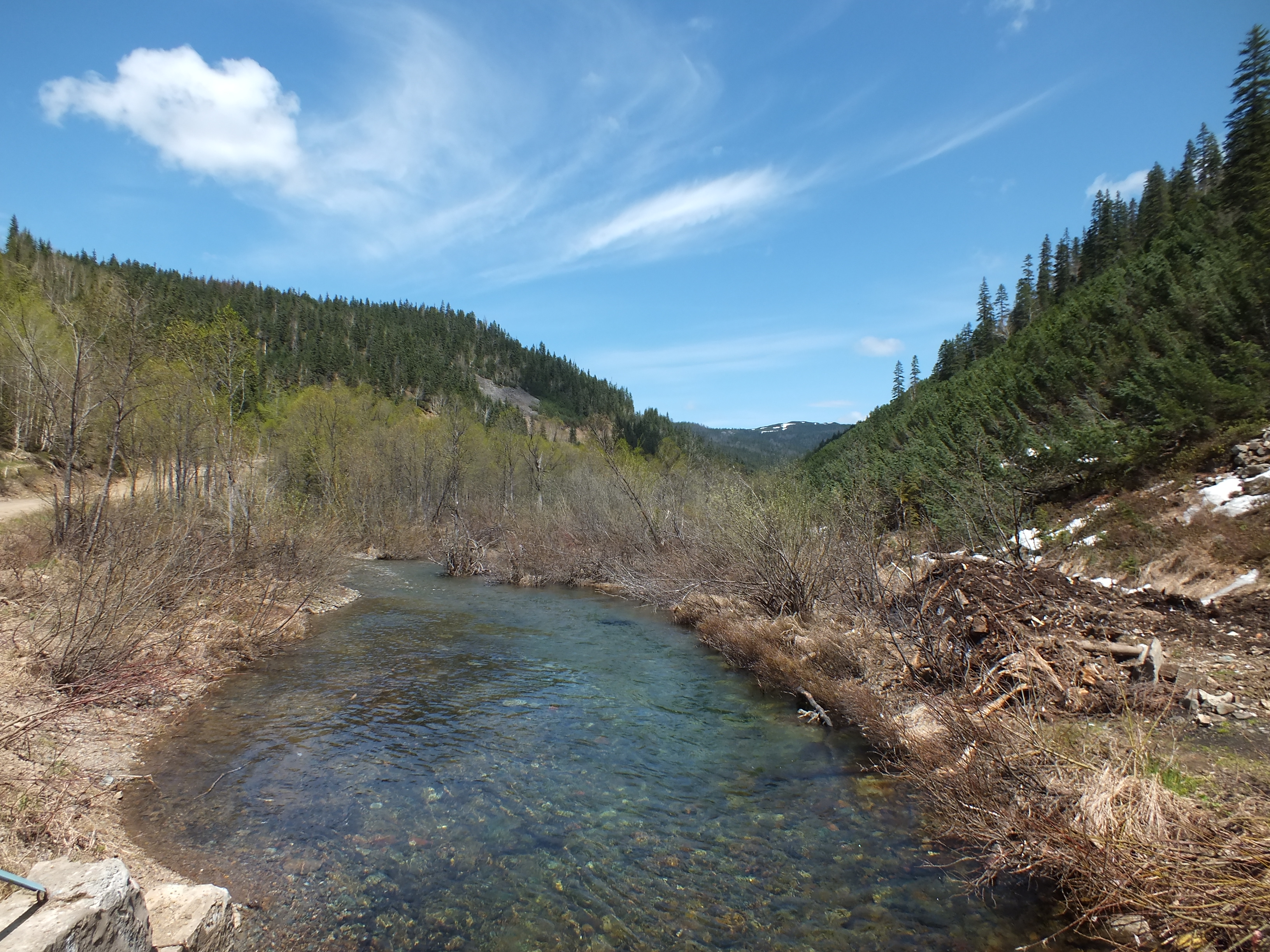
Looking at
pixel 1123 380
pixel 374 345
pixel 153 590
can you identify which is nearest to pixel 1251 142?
pixel 1123 380

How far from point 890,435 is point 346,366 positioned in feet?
283

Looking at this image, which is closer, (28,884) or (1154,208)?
(28,884)

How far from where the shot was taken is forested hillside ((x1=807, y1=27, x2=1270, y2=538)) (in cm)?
1731

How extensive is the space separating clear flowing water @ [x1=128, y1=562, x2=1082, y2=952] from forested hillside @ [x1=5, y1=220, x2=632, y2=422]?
68.9m

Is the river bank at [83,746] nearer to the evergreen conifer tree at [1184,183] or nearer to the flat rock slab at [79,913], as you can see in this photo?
the flat rock slab at [79,913]

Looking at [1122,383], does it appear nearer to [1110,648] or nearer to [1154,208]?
[1110,648]

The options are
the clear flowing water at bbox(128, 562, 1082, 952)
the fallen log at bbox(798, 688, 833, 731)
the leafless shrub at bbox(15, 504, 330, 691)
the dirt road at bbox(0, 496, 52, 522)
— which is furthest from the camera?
the dirt road at bbox(0, 496, 52, 522)

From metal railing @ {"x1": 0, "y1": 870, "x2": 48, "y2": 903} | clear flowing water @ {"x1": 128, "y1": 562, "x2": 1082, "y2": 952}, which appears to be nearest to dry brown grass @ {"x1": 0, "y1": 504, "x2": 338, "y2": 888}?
clear flowing water @ {"x1": 128, "y1": 562, "x2": 1082, "y2": 952}

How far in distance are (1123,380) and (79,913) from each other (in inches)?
1165

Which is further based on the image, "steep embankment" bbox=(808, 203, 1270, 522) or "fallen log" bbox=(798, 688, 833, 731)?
"steep embankment" bbox=(808, 203, 1270, 522)

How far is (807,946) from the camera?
5391 mm

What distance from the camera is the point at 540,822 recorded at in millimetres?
7457

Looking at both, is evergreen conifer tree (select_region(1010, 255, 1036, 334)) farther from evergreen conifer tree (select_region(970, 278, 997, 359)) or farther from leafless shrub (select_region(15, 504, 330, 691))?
leafless shrub (select_region(15, 504, 330, 691))

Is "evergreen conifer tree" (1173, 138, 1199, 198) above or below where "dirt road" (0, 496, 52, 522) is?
above
